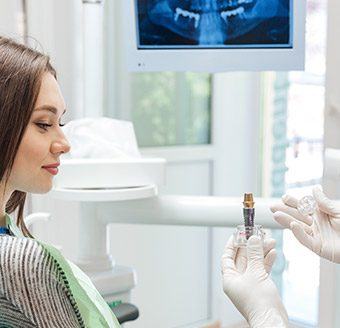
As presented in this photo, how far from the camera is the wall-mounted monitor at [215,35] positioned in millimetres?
1581

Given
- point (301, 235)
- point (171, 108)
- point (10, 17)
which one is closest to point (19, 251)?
point (301, 235)

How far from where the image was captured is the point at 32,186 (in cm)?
109

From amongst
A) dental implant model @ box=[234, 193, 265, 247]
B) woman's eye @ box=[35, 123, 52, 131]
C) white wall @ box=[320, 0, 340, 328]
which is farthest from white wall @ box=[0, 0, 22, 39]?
dental implant model @ box=[234, 193, 265, 247]

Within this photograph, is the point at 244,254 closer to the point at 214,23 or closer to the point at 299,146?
the point at 214,23

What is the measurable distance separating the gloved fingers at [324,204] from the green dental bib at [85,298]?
458mm

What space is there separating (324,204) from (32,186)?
57 centimetres

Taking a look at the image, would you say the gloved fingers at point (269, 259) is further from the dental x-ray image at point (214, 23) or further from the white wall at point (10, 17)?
the white wall at point (10, 17)

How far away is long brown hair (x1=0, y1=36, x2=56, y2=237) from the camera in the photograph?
994mm

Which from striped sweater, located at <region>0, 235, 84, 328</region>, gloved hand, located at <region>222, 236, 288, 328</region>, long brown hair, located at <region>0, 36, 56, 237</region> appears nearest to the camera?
striped sweater, located at <region>0, 235, 84, 328</region>

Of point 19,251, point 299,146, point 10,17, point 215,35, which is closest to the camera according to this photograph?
point 19,251

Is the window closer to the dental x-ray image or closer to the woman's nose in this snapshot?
the dental x-ray image

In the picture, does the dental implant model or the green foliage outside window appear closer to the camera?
the dental implant model

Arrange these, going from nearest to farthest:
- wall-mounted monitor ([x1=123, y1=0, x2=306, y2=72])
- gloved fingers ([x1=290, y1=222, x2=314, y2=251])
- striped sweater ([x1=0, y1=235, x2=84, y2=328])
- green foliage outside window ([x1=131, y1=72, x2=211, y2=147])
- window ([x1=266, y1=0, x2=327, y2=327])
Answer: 1. striped sweater ([x1=0, y1=235, x2=84, y2=328])
2. gloved fingers ([x1=290, y1=222, x2=314, y2=251])
3. wall-mounted monitor ([x1=123, y1=0, x2=306, y2=72])
4. green foliage outside window ([x1=131, y1=72, x2=211, y2=147])
5. window ([x1=266, y1=0, x2=327, y2=327])

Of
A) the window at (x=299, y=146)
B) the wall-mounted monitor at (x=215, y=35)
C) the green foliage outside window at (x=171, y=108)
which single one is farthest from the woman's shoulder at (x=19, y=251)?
the window at (x=299, y=146)
